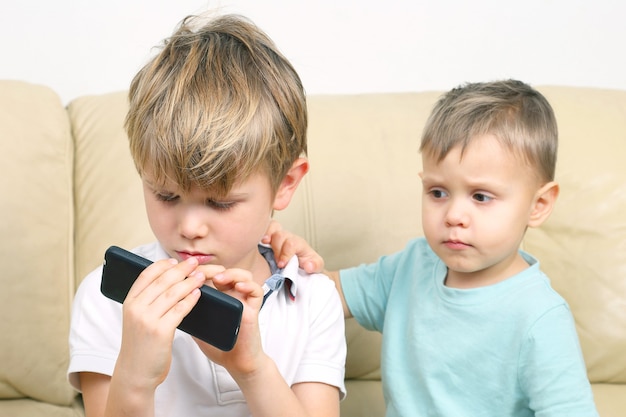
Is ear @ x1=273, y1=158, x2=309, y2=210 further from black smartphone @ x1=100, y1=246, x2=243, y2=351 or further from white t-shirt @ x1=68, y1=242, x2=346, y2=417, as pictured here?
black smartphone @ x1=100, y1=246, x2=243, y2=351

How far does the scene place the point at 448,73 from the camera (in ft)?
7.08

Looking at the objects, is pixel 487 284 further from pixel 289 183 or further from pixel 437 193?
pixel 289 183

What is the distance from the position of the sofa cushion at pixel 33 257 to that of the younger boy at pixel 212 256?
0.38 meters

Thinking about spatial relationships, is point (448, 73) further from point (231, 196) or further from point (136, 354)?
point (136, 354)

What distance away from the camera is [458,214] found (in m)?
1.39

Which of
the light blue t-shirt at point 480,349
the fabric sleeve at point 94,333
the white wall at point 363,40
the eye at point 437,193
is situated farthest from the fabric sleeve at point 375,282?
the white wall at point 363,40

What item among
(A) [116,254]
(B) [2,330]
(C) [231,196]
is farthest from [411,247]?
(B) [2,330]

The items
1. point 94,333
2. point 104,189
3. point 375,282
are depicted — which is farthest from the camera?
point 104,189

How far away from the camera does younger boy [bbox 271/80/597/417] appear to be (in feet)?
4.51

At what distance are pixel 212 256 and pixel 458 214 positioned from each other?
419 mm

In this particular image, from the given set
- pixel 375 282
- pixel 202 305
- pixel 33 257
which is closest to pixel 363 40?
pixel 375 282

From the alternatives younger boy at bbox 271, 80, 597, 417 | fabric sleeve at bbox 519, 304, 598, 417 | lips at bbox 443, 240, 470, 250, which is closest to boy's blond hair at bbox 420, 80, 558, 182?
younger boy at bbox 271, 80, 597, 417

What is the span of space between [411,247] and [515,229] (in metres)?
0.28

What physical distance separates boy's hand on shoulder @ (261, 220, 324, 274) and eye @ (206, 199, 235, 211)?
233mm
